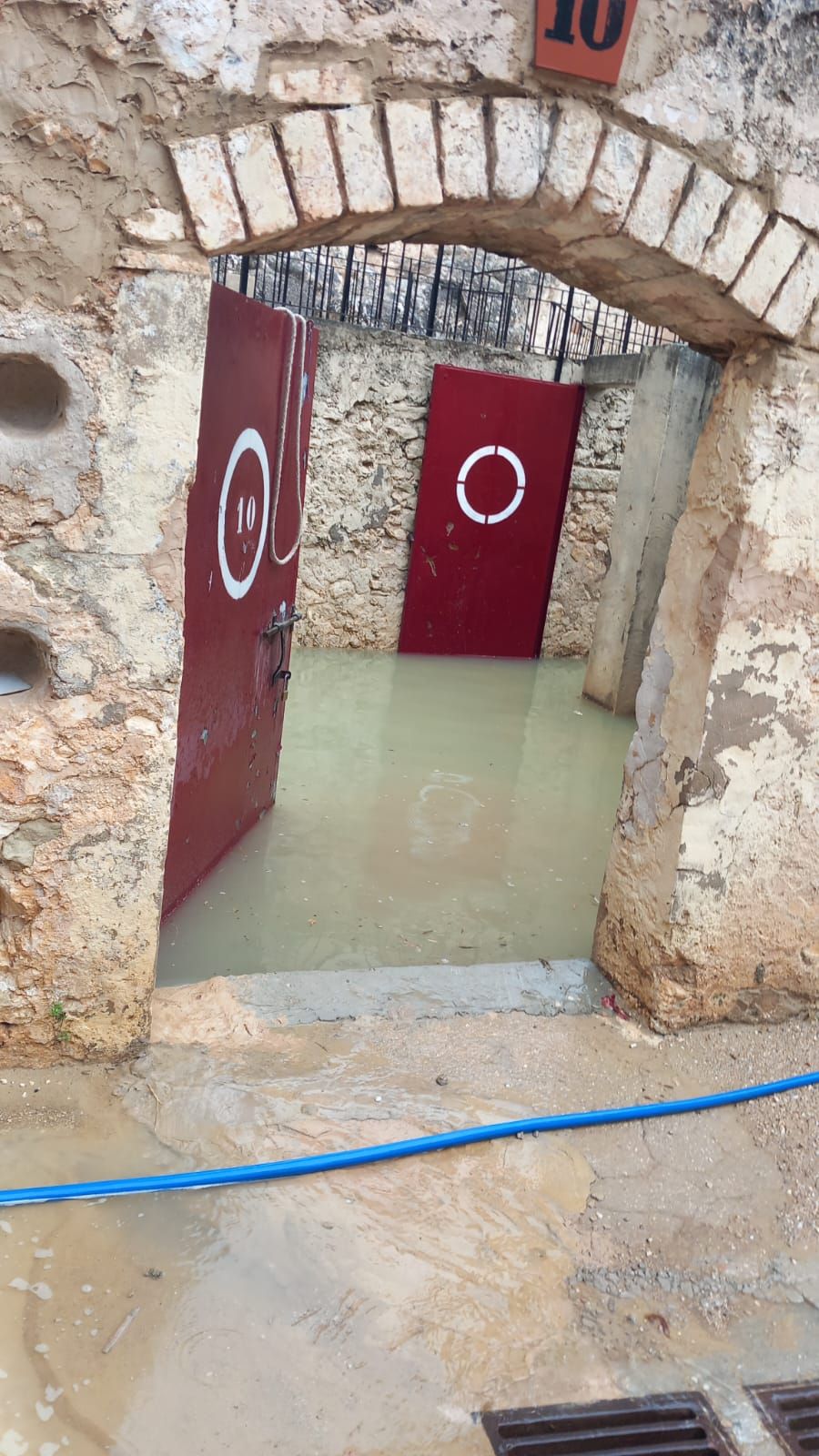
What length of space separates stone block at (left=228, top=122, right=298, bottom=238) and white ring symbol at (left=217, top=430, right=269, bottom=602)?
1.27m

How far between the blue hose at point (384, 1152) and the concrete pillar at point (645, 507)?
4352mm

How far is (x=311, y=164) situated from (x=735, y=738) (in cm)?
195

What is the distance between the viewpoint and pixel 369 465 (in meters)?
7.92

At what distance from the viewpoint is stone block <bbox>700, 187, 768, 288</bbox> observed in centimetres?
271

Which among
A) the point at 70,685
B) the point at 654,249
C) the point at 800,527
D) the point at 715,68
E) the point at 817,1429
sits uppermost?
the point at 715,68

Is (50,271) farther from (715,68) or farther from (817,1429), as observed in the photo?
(817,1429)

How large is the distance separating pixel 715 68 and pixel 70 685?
2.22 metres

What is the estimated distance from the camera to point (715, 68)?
8.61 ft

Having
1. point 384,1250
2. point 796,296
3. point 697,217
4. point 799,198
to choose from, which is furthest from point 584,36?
point 384,1250

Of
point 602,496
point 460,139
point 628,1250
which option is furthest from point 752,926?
point 602,496

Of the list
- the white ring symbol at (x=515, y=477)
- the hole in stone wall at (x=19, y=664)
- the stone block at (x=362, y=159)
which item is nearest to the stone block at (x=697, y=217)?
the stone block at (x=362, y=159)

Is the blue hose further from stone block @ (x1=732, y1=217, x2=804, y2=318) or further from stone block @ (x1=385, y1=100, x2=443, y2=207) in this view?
stone block @ (x1=385, y1=100, x2=443, y2=207)

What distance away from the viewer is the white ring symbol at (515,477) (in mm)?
8203

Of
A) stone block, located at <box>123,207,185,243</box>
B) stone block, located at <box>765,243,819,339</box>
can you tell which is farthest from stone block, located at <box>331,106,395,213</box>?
stone block, located at <box>765,243,819,339</box>
